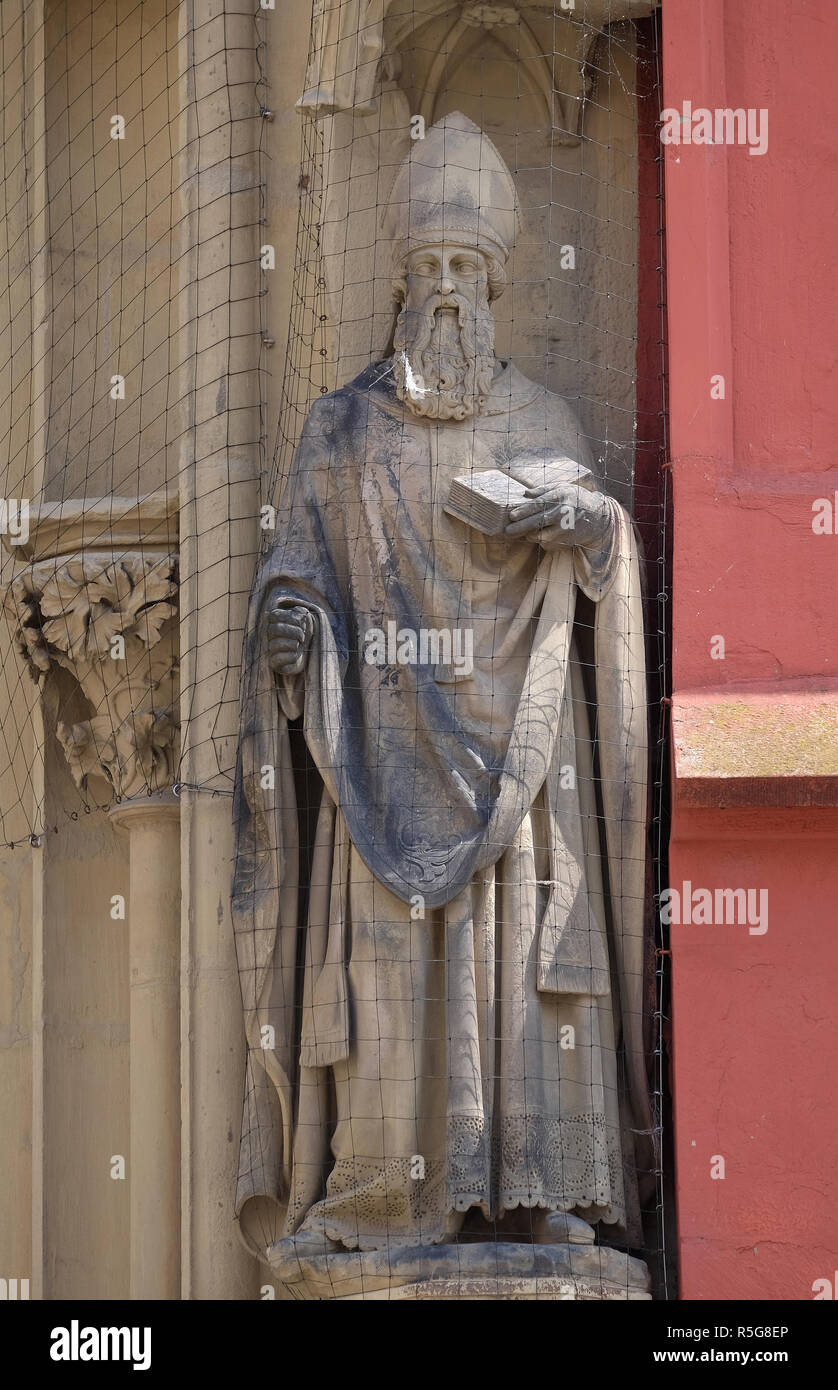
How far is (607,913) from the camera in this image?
20.6ft

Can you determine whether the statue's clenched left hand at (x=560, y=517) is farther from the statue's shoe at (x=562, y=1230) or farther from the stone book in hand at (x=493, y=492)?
the statue's shoe at (x=562, y=1230)

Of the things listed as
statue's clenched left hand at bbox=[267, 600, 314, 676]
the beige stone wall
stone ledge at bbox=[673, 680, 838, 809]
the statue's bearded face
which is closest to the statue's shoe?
stone ledge at bbox=[673, 680, 838, 809]

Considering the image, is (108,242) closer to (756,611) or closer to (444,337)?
(444,337)

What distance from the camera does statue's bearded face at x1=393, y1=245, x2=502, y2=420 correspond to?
6492 millimetres

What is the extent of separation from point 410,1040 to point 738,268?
1.72m

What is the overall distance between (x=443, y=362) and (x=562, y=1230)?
174 cm

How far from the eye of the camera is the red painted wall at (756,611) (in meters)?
6.05

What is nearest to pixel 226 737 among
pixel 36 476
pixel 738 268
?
pixel 36 476

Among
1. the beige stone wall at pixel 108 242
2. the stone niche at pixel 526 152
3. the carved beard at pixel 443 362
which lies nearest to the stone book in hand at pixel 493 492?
the carved beard at pixel 443 362

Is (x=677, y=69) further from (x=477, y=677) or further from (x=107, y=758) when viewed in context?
(x=107, y=758)

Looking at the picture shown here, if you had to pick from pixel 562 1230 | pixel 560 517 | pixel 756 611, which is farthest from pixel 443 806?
pixel 562 1230

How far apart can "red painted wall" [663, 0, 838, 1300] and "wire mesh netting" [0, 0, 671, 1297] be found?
0.14 m

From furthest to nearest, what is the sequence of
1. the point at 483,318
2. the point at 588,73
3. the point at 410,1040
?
the point at 588,73 < the point at 483,318 < the point at 410,1040

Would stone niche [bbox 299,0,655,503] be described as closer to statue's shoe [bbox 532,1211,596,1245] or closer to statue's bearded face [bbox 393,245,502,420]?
statue's bearded face [bbox 393,245,502,420]
